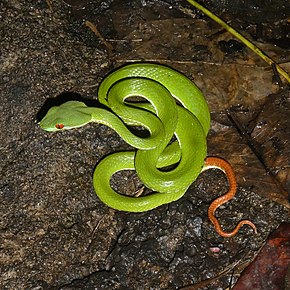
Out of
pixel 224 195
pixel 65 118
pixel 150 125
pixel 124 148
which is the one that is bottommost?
pixel 224 195

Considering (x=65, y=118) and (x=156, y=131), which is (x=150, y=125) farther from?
(x=65, y=118)

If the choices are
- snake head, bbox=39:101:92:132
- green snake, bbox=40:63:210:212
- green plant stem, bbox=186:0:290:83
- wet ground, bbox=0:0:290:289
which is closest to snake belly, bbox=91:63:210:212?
green snake, bbox=40:63:210:212

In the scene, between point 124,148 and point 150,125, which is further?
point 124,148

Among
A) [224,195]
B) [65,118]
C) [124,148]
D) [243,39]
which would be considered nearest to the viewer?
[65,118]

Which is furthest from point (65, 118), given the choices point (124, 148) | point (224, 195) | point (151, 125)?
point (224, 195)

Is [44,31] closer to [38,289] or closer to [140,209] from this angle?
[140,209]

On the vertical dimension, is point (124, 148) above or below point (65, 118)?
below

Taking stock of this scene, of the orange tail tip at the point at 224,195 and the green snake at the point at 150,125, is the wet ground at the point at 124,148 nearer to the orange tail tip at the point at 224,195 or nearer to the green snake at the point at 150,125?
the orange tail tip at the point at 224,195

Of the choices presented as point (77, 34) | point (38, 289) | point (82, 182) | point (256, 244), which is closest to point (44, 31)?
point (77, 34)
